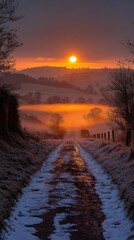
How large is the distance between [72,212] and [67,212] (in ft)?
0.45

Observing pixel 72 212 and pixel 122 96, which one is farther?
pixel 122 96

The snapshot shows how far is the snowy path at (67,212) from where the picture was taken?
34.4 feet

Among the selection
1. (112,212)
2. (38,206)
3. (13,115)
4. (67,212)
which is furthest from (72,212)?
(13,115)

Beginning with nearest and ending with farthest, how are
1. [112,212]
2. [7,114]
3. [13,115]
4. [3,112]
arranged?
[112,212]
[3,112]
[7,114]
[13,115]

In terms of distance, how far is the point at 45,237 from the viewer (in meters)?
10.2

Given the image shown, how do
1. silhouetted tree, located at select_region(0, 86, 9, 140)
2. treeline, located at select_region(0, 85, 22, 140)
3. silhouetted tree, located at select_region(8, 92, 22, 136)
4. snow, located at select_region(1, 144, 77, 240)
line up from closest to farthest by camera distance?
snow, located at select_region(1, 144, 77, 240) < silhouetted tree, located at select_region(0, 86, 9, 140) < treeline, located at select_region(0, 85, 22, 140) < silhouetted tree, located at select_region(8, 92, 22, 136)

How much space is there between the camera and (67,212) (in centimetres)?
1251

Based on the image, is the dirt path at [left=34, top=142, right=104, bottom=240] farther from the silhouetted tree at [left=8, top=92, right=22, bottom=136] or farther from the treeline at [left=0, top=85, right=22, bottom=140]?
the silhouetted tree at [left=8, top=92, right=22, bottom=136]

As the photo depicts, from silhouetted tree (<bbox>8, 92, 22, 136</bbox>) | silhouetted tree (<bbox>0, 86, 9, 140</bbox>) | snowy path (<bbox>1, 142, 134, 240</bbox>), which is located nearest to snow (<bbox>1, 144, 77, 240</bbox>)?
snowy path (<bbox>1, 142, 134, 240</bbox>)

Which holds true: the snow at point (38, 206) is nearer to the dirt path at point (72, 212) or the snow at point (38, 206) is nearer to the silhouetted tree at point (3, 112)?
the dirt path at point (72, 212)

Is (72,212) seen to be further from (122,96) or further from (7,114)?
(122,96)

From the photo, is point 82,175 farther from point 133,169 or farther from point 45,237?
point 45,237

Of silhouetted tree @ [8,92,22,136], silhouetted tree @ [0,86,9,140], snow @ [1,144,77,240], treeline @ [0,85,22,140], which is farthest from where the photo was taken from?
silhouetted tree @ [8,92,22,136]

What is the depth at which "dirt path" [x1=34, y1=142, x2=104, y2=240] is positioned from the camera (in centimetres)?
1052
